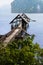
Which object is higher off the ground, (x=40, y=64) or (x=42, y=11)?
(x=40, y=64)

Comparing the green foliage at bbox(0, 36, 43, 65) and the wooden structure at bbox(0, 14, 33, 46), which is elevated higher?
the green foliage at bbox(0, 36, 43, 65)

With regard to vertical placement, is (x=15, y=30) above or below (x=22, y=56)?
below

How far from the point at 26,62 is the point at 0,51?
102cm

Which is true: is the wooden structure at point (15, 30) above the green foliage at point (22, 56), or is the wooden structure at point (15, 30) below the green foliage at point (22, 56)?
below

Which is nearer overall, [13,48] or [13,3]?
[13,48]

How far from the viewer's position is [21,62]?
1025 cm

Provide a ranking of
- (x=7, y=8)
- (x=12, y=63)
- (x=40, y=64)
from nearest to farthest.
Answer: (x=12, y=63) < (x=40, y=64) < (x=7, y=8)

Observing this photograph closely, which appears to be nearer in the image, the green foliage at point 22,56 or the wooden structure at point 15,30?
the green foliage at point 22,56

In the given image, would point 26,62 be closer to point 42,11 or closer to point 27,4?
point 42,11

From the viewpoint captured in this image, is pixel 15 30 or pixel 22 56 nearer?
pixel 22 56

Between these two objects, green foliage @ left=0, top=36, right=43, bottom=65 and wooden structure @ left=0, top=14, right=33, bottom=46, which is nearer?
A: green foliage @ left=0, top=36, right=43, bottom=65

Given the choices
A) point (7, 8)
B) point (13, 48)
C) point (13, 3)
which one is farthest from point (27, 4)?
point (13, 48)

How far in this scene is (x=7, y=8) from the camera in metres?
166

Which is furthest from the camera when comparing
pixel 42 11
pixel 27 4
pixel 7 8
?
pixel 7 8
